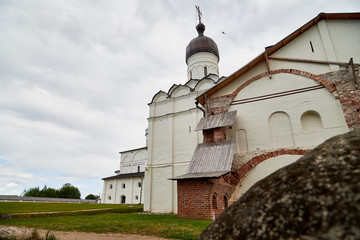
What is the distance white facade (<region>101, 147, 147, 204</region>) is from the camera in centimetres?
3466

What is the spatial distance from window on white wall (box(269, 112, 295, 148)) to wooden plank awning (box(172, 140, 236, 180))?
2.02 metres

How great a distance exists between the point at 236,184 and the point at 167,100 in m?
12.9

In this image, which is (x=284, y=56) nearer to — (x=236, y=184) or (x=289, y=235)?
(x=236, y=184)

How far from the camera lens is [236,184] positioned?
392 inches

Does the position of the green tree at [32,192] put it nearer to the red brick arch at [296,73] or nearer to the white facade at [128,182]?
the white facade at [128,182]

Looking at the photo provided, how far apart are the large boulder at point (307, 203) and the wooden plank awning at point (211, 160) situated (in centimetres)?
699

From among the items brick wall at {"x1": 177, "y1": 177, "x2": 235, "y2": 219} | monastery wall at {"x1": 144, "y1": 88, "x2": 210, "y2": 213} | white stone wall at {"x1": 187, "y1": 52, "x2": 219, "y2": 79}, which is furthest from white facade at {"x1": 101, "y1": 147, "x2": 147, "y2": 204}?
brick wall at {"x1": 177, "y1": 177, "x2": 235, "y2": 219}

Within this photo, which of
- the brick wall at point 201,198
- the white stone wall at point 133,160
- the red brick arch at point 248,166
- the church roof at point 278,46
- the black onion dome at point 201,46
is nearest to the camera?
the brick wall at point 201,198

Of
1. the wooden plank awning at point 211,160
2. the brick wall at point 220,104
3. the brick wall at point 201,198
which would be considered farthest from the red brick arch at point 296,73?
the brick wall at point 201,198

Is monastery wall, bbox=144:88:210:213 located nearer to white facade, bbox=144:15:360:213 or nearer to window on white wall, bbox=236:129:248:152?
window on white wall, bbox=236:129:248:152

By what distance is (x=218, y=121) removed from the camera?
35.1 ft

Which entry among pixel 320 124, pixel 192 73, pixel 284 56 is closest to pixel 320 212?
pixel 320 124

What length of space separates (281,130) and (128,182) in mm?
31049

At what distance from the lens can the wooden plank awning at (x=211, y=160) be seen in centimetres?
912
